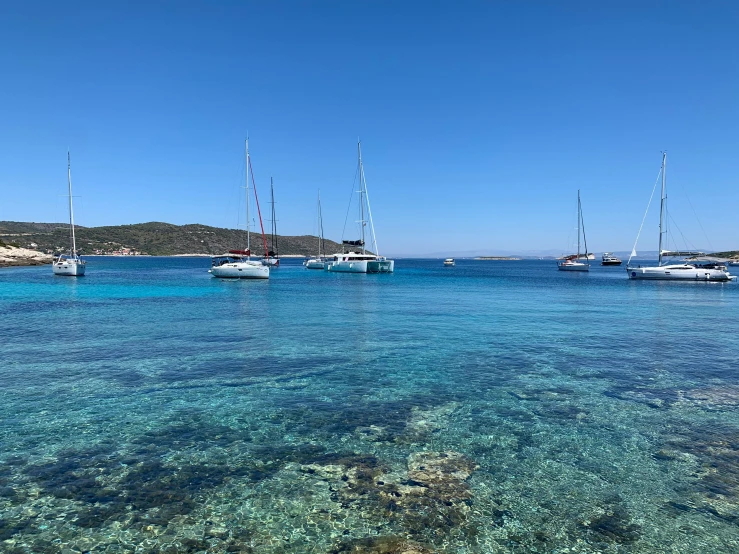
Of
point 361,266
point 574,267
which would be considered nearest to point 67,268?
point 361,266

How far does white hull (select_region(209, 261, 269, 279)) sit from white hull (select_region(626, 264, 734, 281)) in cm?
6040

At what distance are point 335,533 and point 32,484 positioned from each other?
17.1 ft

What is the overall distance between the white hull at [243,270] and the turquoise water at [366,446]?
42.5 meters

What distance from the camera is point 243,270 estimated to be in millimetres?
62625

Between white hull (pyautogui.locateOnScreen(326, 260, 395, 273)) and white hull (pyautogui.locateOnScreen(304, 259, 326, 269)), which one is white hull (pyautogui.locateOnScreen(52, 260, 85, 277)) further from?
white hull (pyautogui.locateOnScreen(304, 259, 326, 269))

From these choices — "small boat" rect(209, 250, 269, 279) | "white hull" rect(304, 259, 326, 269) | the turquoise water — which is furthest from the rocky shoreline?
the turquoise water

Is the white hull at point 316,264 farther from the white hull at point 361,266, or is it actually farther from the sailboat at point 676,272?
the sailboat at point 676,272

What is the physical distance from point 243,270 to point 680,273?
67408mm

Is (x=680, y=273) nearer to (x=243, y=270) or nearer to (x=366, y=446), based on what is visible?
(x=243, y=270)

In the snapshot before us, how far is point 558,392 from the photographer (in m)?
12.6

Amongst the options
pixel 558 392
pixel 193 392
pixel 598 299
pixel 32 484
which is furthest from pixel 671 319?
pixel 32 484

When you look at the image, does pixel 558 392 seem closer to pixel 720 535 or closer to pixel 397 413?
pixel 397 413

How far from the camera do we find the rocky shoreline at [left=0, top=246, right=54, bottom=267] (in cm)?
9594

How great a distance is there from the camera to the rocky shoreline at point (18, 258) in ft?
315
